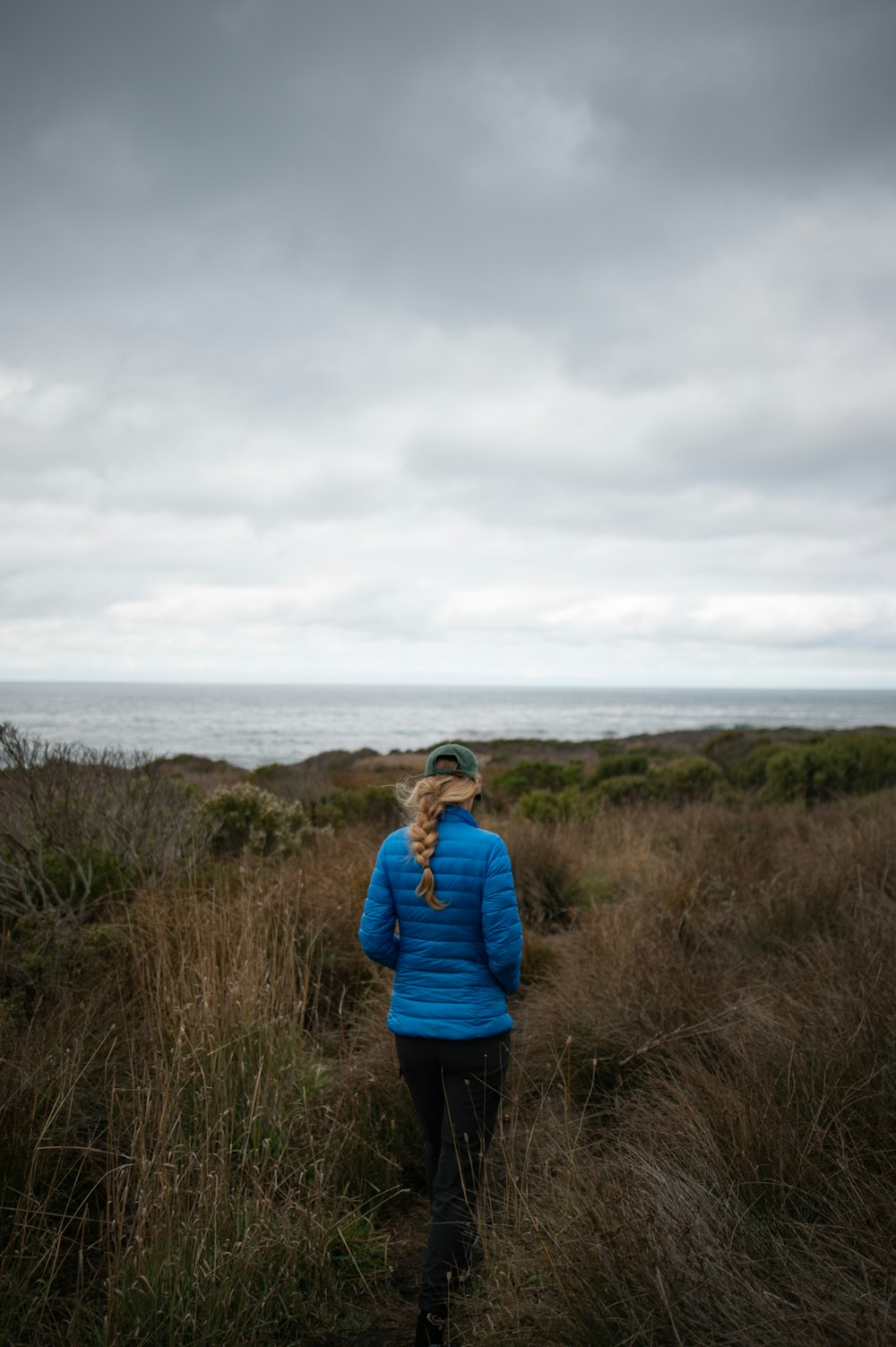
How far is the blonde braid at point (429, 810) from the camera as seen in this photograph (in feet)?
10.0

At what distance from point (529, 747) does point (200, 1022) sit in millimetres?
30766

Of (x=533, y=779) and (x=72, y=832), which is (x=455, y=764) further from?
(x=533, y=779)

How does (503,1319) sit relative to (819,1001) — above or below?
below

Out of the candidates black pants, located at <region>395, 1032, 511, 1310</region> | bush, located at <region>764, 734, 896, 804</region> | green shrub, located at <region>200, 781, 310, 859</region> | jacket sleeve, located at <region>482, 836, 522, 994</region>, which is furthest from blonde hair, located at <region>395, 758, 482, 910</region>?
bush, located at <region>764, 734, 896, 804</region>

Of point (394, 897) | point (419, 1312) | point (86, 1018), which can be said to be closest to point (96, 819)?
point (86, 1018)

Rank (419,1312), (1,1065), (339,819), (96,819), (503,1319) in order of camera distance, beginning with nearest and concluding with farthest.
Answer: (503,1319)
(419,1312)
(1,1065)
(96,819)
(339,819)

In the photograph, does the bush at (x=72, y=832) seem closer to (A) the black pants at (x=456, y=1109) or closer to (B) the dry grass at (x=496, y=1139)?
(B) the dry grass at (x=496, y=1139)

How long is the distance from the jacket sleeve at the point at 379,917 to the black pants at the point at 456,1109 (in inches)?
14.0

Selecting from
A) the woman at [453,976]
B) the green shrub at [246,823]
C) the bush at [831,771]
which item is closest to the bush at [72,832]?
the green shrub at [246,823]

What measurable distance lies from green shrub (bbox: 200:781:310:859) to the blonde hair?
4.92 metres

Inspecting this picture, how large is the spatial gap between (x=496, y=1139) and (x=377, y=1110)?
0.68 metres

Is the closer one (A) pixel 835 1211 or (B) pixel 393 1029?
(A) pixel 835 1211

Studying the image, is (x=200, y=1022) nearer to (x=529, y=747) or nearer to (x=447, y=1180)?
(x=447, y=1180)

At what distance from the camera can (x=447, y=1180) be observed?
306cm
